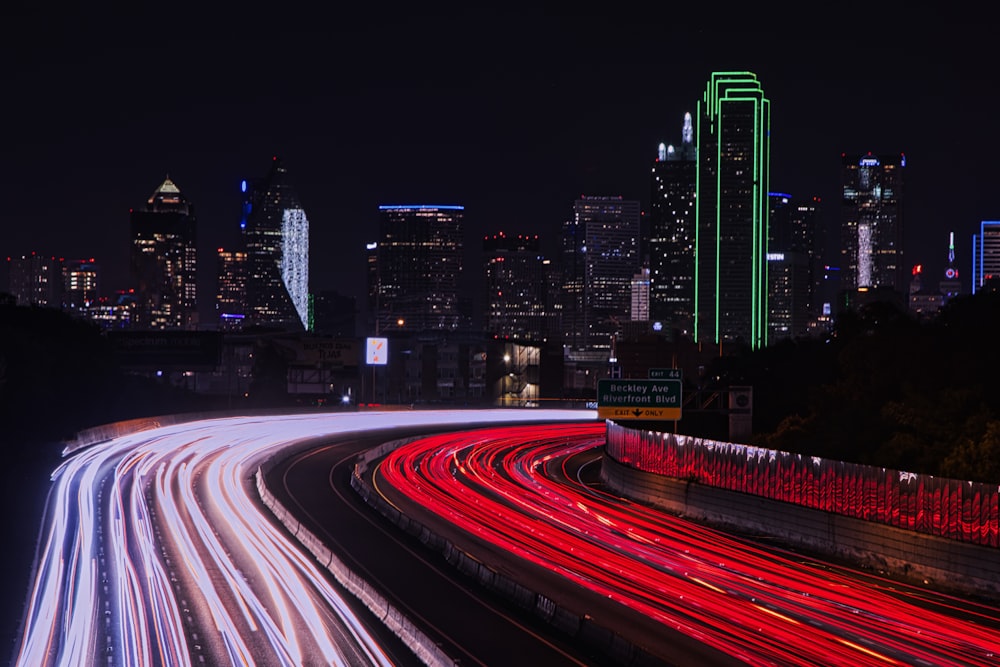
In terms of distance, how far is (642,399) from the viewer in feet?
174

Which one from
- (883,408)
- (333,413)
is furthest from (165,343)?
(883,408)

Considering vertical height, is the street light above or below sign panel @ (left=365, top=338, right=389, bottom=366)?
below

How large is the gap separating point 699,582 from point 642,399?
23424mm

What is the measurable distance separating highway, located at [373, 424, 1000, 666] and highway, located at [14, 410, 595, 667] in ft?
18.8

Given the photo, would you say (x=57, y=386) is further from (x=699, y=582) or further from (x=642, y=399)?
(x=699, y=582)

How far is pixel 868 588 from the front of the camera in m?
29.4

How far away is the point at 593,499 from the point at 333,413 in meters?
51.3

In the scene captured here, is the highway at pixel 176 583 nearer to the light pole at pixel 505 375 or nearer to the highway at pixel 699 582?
the highway at pixel 699 582

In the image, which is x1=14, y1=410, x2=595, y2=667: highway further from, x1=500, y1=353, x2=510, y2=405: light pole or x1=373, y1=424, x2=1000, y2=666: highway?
x1=500, y1=353, x2=510, y2=405: light pole

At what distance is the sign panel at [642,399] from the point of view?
52.9 m

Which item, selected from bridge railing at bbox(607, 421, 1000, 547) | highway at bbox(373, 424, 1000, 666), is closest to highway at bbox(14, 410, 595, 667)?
highway at bbox(373, 424, 1000, 666)

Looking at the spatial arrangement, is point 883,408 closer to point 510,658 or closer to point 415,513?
point 415,513

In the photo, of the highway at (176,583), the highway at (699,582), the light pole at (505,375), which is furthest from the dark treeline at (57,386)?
the light pole at (505,375)

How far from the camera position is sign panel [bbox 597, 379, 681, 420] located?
52.9 metres
